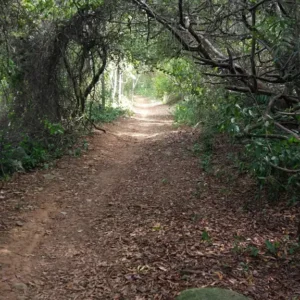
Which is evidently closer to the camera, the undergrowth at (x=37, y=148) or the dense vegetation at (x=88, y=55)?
the dense vegetation at (x=88, y=55)

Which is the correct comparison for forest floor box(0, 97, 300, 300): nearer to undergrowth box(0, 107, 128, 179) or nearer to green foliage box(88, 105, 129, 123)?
undergrowth box(0, 107, 128, 179)

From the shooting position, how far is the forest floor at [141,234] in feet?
13.7

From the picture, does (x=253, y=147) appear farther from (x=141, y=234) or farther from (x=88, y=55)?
(x=88, y=55)

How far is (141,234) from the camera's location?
5500 mm

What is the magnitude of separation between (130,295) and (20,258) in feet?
5.98

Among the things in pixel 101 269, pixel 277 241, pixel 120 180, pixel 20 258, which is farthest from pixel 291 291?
pixel 120 180

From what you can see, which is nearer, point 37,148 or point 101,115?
point 37,148

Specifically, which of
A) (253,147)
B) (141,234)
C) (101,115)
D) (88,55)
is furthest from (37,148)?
(101,115)

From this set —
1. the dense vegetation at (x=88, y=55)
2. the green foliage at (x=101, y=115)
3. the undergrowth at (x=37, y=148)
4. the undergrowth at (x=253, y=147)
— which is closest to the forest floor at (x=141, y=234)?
the undergrowth at (x=253, y=147)

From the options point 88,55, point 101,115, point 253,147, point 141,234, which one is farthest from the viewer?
point 101,115

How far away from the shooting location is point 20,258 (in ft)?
16.1

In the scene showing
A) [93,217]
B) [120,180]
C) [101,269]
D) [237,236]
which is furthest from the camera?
[120,180]

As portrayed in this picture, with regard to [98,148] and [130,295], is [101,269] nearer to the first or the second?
[130,295]

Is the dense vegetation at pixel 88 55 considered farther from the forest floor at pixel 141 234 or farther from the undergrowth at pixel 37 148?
the forest floor at pixel 141 234
